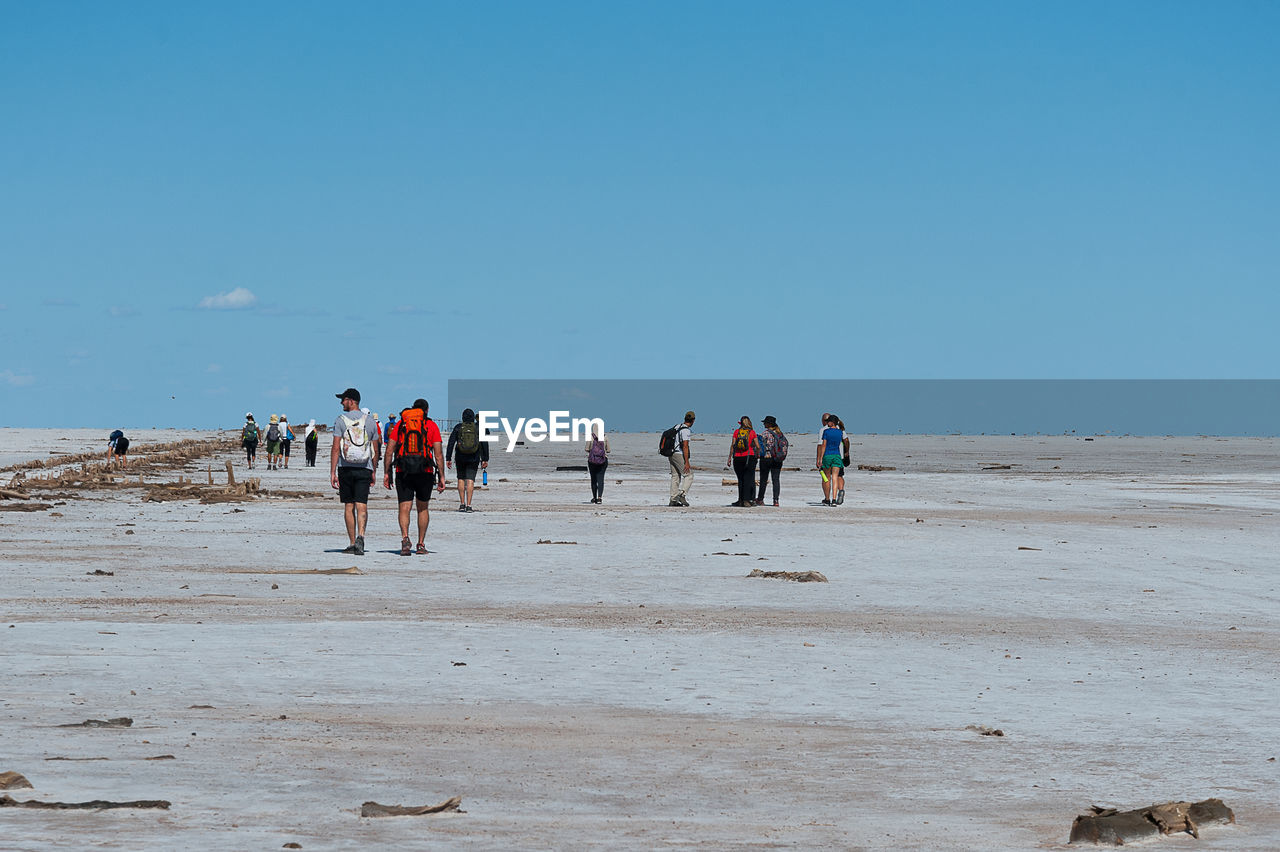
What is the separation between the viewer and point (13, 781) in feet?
22.4

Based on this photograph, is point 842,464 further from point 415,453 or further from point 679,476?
point 415,453

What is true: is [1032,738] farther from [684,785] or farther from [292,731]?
[292,731]

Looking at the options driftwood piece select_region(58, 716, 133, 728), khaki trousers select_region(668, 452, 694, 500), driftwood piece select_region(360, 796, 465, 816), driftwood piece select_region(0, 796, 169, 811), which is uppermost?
khaki trousers select_region(668, 452, 694, 500)

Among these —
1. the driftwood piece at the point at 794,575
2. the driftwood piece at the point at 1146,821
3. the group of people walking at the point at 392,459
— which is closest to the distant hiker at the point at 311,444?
the group of people walking at the point at 392,459

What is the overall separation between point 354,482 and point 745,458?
14.4 metres

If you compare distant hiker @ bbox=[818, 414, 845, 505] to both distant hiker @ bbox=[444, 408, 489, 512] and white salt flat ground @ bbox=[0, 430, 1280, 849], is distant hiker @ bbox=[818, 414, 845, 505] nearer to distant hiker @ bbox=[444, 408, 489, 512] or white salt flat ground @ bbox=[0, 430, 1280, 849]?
distant hiker @ bbox=[444, 408, 489, 512]

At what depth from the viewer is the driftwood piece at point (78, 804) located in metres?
6.47

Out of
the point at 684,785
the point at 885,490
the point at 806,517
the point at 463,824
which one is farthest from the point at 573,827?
the point at 885,490

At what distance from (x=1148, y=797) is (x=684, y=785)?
7.10 ft

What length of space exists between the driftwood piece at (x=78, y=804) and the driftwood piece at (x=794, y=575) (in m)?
10.9

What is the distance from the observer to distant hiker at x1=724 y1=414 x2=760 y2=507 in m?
31.8

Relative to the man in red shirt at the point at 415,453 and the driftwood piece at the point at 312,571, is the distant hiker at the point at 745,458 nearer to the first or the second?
the man in red shirt at the point at 415,453

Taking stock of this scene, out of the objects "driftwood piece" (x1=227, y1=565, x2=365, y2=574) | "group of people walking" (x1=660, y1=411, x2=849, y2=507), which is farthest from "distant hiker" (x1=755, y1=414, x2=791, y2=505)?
"driftwood piece" (x1=227, y1=565, x2=365, y2=574)

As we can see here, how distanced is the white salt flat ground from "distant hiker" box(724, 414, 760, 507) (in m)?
10.0
